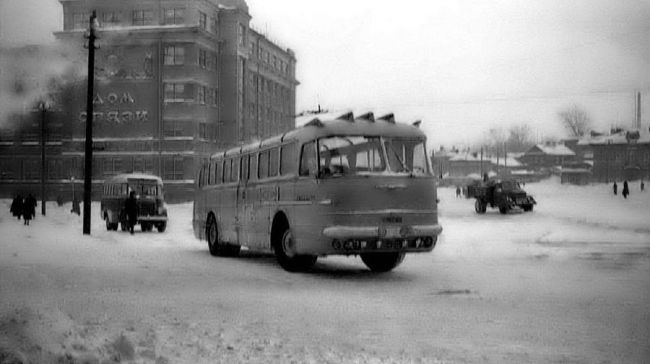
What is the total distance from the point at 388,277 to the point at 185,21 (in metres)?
27.5

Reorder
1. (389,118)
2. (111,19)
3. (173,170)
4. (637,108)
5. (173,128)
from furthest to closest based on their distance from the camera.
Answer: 1. (173,128)
2. (173,170)
3. (111,19)
4. (389,118)
5. (637,108)

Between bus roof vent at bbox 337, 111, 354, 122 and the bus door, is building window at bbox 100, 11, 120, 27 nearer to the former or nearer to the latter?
the bus door

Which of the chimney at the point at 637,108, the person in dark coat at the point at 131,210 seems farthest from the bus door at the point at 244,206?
the person in dark coat at the point at 131,210

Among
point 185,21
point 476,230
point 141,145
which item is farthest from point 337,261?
point 141,145

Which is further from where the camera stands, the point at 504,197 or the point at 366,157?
the point at 504,197

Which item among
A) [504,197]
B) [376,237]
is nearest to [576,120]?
[376,237]

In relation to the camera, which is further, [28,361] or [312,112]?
[312,112]

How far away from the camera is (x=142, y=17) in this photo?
29.9 m

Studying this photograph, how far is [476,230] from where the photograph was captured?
84.4 ft

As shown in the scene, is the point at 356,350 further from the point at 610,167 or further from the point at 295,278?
the point at 295,278

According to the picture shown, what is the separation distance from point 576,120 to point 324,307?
12.2 feet

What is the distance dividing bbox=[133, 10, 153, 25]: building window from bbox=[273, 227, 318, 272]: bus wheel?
55.1 feet

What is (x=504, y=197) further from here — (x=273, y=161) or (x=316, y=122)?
(x=316, y=122)

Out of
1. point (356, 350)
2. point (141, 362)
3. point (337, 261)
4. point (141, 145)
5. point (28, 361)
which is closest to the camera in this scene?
point (28, 361)
